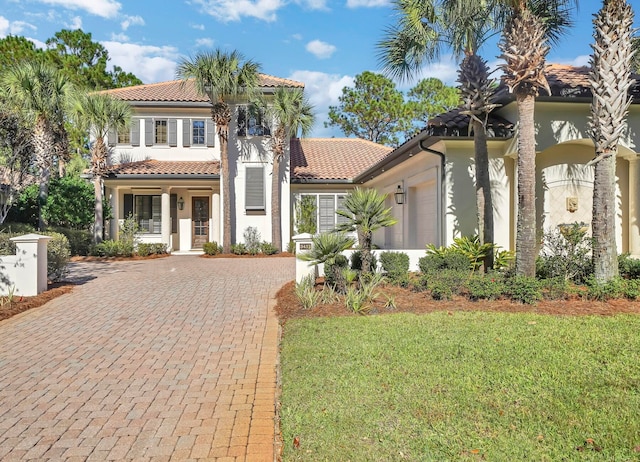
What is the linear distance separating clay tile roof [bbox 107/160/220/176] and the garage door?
9389 mm

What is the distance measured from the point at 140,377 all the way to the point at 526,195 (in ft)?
25.2

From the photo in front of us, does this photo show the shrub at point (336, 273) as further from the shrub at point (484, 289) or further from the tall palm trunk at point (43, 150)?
the tall palm trunk at point (43, 150)

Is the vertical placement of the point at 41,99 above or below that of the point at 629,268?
above

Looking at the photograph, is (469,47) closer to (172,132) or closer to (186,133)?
(186,133)

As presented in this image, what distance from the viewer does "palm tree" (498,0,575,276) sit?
8.42 meters

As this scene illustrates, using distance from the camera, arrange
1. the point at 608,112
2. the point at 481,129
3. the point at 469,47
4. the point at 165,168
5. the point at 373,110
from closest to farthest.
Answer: the point at 608,112 < the point at 481,129 < the point at 469,47 < the point at 165,168 < the point at 373,110

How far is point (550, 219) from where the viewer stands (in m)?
11.2

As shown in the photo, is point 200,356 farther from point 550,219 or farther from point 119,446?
point 550,219

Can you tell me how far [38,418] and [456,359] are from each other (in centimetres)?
429

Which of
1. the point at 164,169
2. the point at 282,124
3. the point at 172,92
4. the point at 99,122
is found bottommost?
the point at 164,169

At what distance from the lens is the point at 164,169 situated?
19.7 m

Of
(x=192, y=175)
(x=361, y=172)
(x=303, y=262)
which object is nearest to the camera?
(x=303, y=262)

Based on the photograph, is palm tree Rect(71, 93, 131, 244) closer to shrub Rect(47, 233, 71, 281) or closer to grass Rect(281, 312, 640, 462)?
shrub Rect(47, 233, 71, 281)

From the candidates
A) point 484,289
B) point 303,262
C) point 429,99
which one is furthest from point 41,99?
point 429,99
